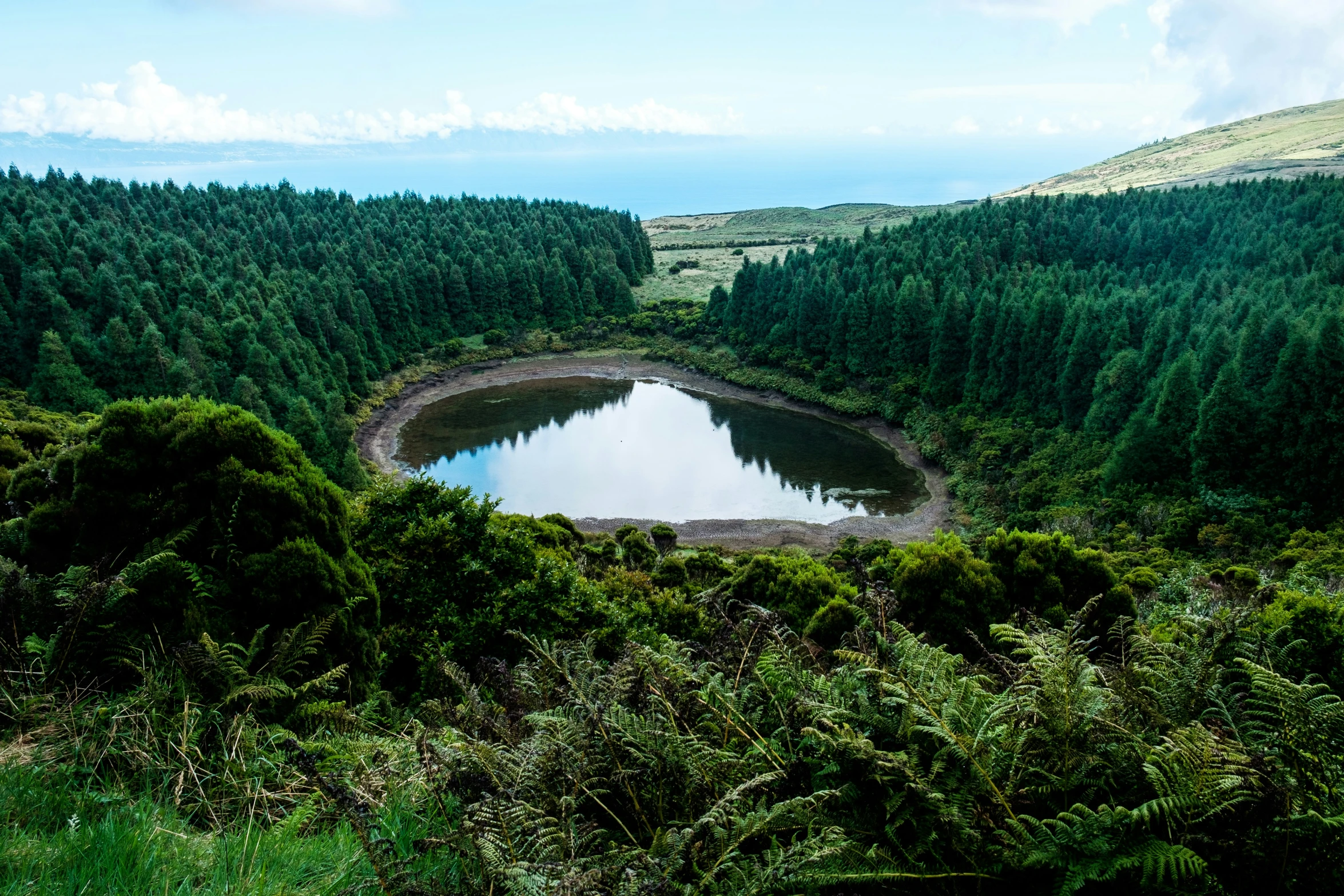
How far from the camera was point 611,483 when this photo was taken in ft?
149

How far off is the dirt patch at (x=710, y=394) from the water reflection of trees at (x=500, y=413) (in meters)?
1.25

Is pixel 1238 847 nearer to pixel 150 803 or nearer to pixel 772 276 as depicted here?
pixel 150 803

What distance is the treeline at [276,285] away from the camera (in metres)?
43.9

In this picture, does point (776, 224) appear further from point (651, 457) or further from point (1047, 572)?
point (1047, 572)

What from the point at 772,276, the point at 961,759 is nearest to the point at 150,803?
the point at 961,759

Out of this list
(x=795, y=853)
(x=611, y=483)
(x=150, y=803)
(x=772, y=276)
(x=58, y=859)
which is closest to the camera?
(x=795, y=853)

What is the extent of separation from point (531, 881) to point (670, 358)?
67787 mm

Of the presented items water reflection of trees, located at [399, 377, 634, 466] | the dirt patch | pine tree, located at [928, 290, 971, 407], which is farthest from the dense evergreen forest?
water reflection of trees, located at [399, 377, 634, 466]

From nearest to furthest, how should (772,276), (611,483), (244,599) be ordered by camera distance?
(244,599) < (611,483) < (772,276)

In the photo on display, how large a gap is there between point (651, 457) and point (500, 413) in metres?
14.8

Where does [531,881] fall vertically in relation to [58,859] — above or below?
above

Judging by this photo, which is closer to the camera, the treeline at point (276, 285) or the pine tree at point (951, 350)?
the treeline at point (276, 285)

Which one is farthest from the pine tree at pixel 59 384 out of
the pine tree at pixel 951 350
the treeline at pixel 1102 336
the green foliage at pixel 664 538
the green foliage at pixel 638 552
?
the pine tree at pixel 951 350

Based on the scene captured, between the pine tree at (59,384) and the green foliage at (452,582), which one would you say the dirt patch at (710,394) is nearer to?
the pine tree at (59,384)
